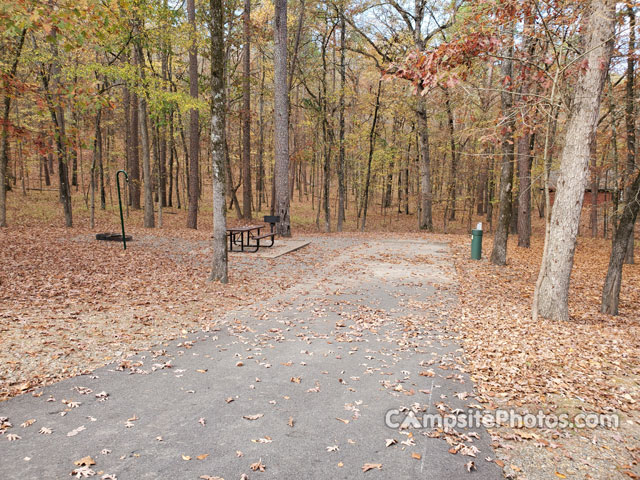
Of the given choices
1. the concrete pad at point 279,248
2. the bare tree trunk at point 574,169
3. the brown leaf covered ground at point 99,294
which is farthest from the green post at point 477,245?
the concrete pad at point 279,248

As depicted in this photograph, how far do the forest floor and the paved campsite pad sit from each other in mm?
264

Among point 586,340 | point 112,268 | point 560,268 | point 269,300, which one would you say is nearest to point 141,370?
point 269,300

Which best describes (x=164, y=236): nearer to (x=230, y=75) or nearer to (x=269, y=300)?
(x=269, y=300)

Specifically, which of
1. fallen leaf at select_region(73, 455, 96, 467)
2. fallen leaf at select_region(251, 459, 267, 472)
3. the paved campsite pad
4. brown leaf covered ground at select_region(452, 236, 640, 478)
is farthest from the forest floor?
fallen leaf at select_region(251, 459, 267, 472)

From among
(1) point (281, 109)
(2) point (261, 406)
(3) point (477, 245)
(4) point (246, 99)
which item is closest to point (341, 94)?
(4) point (246, 99)

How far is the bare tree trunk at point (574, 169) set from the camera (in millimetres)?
5719

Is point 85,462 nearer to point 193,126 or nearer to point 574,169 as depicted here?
point 574,169

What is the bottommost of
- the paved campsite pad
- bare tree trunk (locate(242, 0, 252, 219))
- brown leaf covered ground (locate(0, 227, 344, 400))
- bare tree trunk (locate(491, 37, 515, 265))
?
the paved campsite pad

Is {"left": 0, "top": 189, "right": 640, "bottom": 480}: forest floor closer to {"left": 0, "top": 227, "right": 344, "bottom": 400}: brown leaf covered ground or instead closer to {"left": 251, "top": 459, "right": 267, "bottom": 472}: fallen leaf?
{"left": 0, "top": 227, "right": 344, "bottom": 400}: brown leaf covered ground

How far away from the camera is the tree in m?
7.14

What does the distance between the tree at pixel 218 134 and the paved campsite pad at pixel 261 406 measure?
88.6 inches

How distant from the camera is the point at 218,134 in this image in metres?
7.44

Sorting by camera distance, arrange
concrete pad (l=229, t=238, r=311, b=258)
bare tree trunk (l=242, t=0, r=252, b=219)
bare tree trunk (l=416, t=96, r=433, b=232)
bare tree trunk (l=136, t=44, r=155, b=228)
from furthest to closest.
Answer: bare tree trunk (l=416, t=96, r=433, b=232) < bare tree trunk (l=242, t=0, r=252, b=219) < bare tree trunk (l=136, t=44, r=155, b=228) < concrete pad (l=229, t=238, r=311, b=258)

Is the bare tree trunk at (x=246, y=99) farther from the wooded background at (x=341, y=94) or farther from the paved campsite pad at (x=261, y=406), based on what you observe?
→ the paved campsite pad at (x=261, y=406)
